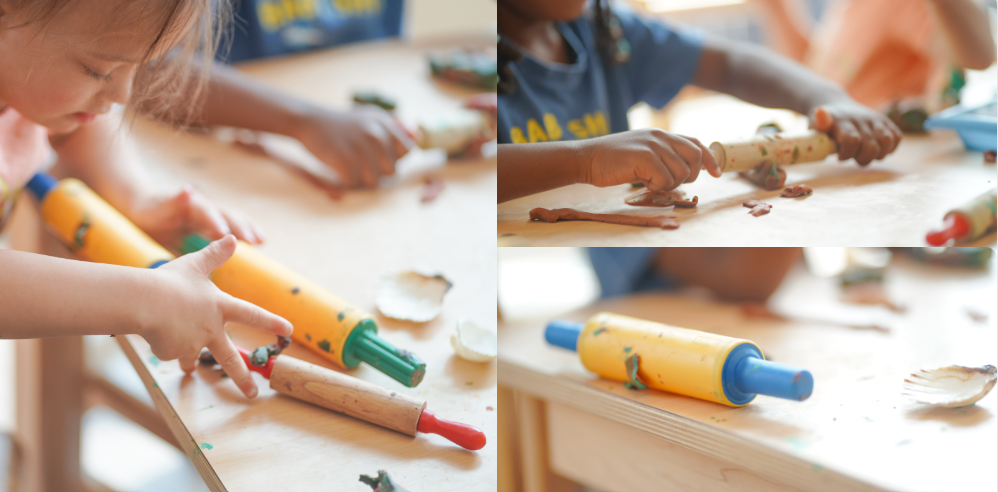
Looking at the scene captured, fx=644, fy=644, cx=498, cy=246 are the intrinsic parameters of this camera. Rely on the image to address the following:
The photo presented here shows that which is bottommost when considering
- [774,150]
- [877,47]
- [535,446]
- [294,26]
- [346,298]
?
[535,446]

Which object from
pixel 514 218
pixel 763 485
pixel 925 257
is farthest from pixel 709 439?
pixel 925 257

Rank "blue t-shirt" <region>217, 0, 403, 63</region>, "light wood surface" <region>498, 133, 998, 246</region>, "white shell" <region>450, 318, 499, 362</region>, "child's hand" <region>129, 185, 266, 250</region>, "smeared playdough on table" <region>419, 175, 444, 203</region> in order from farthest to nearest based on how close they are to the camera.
A: "blue t-shirt" <region>217, 0, 403, 63</region> → "smeared playdough on table" <region>419, 175, 444, 203</region> → "child's hand" <region>129, 185, 266, 250</region> → "white shell" <region>450, 318, 499, 362</region> → "light wood surface" <region>498, 133, 998, 246</region>

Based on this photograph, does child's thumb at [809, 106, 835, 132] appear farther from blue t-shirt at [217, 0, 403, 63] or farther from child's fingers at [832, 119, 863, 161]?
blue t-shirt at [217, 0, 403, 63]

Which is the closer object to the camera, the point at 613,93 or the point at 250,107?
the point at 613,93

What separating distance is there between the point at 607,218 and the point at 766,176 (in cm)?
9

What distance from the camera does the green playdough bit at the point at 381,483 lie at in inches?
11.9

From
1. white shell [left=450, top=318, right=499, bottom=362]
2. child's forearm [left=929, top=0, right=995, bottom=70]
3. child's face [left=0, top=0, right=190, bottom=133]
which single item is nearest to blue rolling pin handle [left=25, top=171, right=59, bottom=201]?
child's face [left=0, top=0, right=190, bottom=133]

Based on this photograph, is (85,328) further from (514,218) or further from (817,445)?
(817,445)

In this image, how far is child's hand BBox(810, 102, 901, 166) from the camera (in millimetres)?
384

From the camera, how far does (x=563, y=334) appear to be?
44 centimetres

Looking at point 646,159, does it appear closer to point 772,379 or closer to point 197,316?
point 772,379

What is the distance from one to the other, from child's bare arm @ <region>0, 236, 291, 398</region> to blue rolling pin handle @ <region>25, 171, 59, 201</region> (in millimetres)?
263

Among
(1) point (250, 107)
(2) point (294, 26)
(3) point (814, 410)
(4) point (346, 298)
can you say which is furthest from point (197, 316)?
(2) point (294, 26)

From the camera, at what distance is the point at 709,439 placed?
33 cm
